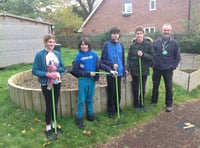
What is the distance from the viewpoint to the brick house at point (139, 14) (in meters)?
21.0

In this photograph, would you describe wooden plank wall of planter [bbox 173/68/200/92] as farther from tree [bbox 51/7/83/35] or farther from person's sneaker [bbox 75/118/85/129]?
tree [bbox 51/7/83/35]

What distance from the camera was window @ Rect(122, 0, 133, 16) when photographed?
24.2m

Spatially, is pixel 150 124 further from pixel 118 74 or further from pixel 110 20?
pixel 110 20

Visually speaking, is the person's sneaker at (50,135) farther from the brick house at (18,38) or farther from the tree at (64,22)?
the tree at (64,22)

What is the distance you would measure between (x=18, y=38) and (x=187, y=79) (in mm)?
7925

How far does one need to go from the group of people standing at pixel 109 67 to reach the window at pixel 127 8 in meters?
20.2

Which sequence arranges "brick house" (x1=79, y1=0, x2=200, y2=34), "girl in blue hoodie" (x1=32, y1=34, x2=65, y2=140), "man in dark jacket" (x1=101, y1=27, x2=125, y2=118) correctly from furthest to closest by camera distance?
1. "brick house" (x1=79, y1=0, x2=200, y2=34)
2. "man in dark jacket" (x1=101, y1=27, x2=125, y2=118)
3. "girl in blue hoodie" (x1=32, y1=34, x2=65, y2=140)

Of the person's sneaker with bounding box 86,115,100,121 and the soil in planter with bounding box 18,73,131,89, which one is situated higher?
the soil in planter with bounding box 18,73,131,89

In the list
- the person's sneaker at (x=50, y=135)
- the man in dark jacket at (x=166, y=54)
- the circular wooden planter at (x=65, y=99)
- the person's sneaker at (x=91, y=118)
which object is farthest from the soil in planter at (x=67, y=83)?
the person's sneaker at (x=50, y=135)

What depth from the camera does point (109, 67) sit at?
4.41m

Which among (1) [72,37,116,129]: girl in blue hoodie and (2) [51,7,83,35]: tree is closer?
(1) [72,37,116,129]: girl in blue hoodie

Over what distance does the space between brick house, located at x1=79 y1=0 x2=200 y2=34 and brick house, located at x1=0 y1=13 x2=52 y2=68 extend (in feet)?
41.2

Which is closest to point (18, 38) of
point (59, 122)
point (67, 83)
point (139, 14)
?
point (67, 83)

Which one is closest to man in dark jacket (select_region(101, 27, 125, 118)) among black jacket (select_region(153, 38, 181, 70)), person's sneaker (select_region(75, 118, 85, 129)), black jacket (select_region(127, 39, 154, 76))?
black jacket (select_region(127, 39, 154, 76))
